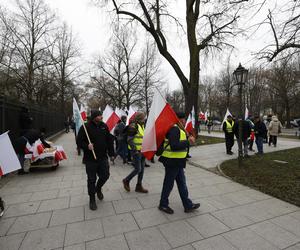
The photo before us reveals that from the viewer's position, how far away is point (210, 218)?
140 inches

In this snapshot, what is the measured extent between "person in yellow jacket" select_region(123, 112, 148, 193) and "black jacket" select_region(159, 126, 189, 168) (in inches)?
54.0

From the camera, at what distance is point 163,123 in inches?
140

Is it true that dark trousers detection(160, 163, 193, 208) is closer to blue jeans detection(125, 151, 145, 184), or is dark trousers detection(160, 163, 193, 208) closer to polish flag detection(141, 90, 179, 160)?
polish flag detection(141, 90, 179, 160)

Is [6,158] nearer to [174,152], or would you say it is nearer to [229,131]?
[174,152]

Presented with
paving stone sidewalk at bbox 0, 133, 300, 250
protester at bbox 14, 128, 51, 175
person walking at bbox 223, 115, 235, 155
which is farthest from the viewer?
person walking at bbox 223, 115, 235, 155

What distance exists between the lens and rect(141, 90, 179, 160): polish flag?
354 cm

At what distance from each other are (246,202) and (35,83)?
933 inches

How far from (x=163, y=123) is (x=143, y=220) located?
176 cm

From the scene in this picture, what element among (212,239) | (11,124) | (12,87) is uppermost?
(12,87)

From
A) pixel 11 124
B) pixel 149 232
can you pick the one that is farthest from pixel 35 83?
pixel 149 232

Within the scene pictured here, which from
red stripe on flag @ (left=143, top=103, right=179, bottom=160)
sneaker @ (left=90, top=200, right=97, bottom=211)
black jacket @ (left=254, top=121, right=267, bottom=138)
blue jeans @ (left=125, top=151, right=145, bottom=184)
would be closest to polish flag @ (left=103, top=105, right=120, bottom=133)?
blue jeans @ (left=125, top=151, right=145, bottom=184)

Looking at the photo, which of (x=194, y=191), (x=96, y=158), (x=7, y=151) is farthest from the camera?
(x=194, y=191)

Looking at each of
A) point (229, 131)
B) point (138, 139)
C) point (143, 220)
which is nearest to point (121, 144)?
point (138, 139)

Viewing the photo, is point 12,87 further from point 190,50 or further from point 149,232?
point 149,232
